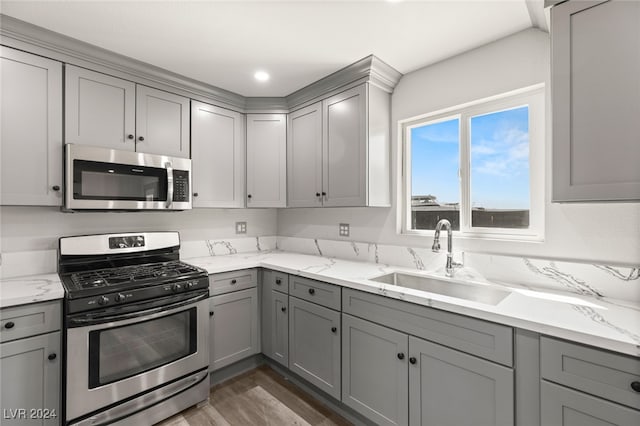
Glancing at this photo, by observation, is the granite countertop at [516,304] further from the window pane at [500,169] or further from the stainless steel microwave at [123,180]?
the stainless steel microwave at [123,180]

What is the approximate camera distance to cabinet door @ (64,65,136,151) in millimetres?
1902

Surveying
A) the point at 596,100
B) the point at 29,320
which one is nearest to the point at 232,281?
the point at 29,320

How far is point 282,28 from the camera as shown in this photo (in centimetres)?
176

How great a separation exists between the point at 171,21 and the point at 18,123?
1.09 meters

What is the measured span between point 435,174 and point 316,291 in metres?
1.29

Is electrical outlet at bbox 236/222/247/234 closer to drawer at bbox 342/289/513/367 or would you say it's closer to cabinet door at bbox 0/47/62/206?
cabinet door at bbox 0/47/62/206

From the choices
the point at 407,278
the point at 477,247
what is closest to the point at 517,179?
the point at 477,247

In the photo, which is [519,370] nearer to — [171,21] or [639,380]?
[639,380]

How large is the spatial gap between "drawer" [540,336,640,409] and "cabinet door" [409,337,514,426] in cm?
17

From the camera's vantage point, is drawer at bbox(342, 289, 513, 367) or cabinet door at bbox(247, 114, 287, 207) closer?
drawer at bbox(342, 289, 513, 367)

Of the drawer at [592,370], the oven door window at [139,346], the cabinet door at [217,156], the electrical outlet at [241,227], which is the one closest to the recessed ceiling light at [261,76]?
the cabinet door at [217,156]

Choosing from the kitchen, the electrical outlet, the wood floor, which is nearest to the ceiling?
the kitchen

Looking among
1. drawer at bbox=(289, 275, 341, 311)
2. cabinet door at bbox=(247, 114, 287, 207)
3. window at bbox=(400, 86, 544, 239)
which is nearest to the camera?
window at bbox=(400, 86, 544, 239)

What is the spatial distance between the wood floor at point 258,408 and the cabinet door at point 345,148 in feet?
4.82
